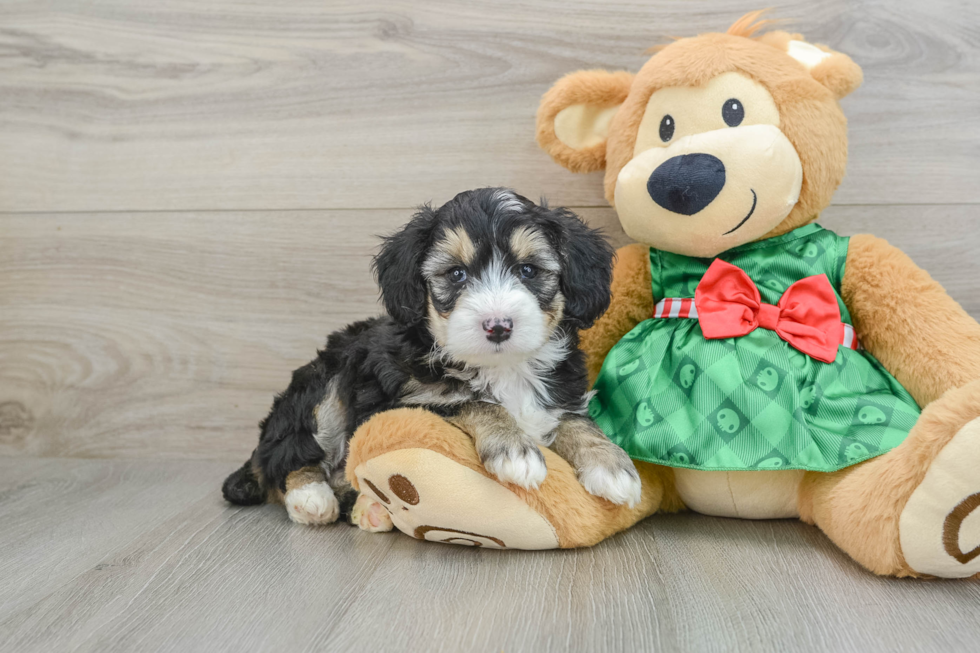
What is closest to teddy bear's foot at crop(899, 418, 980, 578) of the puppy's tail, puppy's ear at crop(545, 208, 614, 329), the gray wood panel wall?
puppy's ear at crop(545, 208, 614, 329)

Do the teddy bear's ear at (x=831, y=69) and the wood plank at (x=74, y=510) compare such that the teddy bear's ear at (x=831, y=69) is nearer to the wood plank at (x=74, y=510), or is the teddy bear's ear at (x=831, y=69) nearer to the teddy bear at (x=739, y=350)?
the teddy bear at (x=739, y=350)

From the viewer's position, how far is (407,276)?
1.58 m

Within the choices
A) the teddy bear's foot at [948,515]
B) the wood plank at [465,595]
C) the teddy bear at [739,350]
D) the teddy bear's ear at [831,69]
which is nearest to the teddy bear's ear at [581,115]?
the teddy bear at [739,350]

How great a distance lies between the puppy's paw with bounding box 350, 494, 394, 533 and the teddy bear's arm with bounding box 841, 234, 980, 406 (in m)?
1.24

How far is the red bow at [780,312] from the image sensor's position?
1646 millimetres

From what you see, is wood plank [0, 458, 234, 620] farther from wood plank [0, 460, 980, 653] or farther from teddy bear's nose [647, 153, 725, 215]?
teddy bear's nose [647, 153, 725, 215]

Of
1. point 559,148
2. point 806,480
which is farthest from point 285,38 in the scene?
point 806,480

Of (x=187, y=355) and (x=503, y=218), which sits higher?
(x=503, y=218)

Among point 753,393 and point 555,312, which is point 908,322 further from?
point 555,312

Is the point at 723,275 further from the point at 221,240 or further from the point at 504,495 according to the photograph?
the point at 221,240

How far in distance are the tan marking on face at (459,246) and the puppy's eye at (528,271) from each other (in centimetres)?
11

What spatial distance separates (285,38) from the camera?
2314 millimetres

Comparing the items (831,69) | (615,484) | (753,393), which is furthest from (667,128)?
(615,484)

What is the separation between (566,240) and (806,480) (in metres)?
0.77
